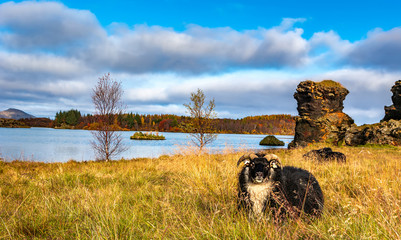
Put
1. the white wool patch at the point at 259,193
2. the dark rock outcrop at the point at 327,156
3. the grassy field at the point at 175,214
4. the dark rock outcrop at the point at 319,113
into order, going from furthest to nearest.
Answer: the dark rock outcrop at the point at 319,113 → the dark rock outcrop at the point at 327,156 → the white wool patch at the point at 259,193 → the grassy field at the point at 175,214

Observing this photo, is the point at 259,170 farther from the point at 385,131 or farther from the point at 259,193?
the point at 385,131

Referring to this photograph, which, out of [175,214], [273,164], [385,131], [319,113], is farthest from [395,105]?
[175,214]

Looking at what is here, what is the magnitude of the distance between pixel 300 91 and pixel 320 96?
2410mm

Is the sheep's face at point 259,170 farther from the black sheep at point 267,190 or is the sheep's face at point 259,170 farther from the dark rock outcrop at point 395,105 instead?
the dark rock outcrop at point 395,105

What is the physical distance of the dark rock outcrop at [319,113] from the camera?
1030 inches

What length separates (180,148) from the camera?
420 inches


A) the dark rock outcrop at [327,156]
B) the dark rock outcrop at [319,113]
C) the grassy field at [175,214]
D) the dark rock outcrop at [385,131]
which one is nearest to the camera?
the grassy field at [175,214]


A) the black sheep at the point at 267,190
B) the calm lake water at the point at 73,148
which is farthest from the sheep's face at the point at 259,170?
the calm lake water at the point at 73,148

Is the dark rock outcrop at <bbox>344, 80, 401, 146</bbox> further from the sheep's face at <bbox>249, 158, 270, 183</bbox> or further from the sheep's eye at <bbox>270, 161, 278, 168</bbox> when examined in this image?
the sheep's face at <bbox>249, 158, 270, 183</bbox>

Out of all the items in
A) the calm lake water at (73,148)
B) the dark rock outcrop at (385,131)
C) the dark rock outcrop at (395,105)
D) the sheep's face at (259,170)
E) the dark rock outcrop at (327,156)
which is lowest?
the calm lake water at (73,148)

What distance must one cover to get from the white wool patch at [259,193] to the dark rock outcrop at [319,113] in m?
24.8

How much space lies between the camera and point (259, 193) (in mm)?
3822

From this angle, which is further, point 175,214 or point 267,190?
point 267,190

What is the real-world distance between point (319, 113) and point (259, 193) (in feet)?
88.4
